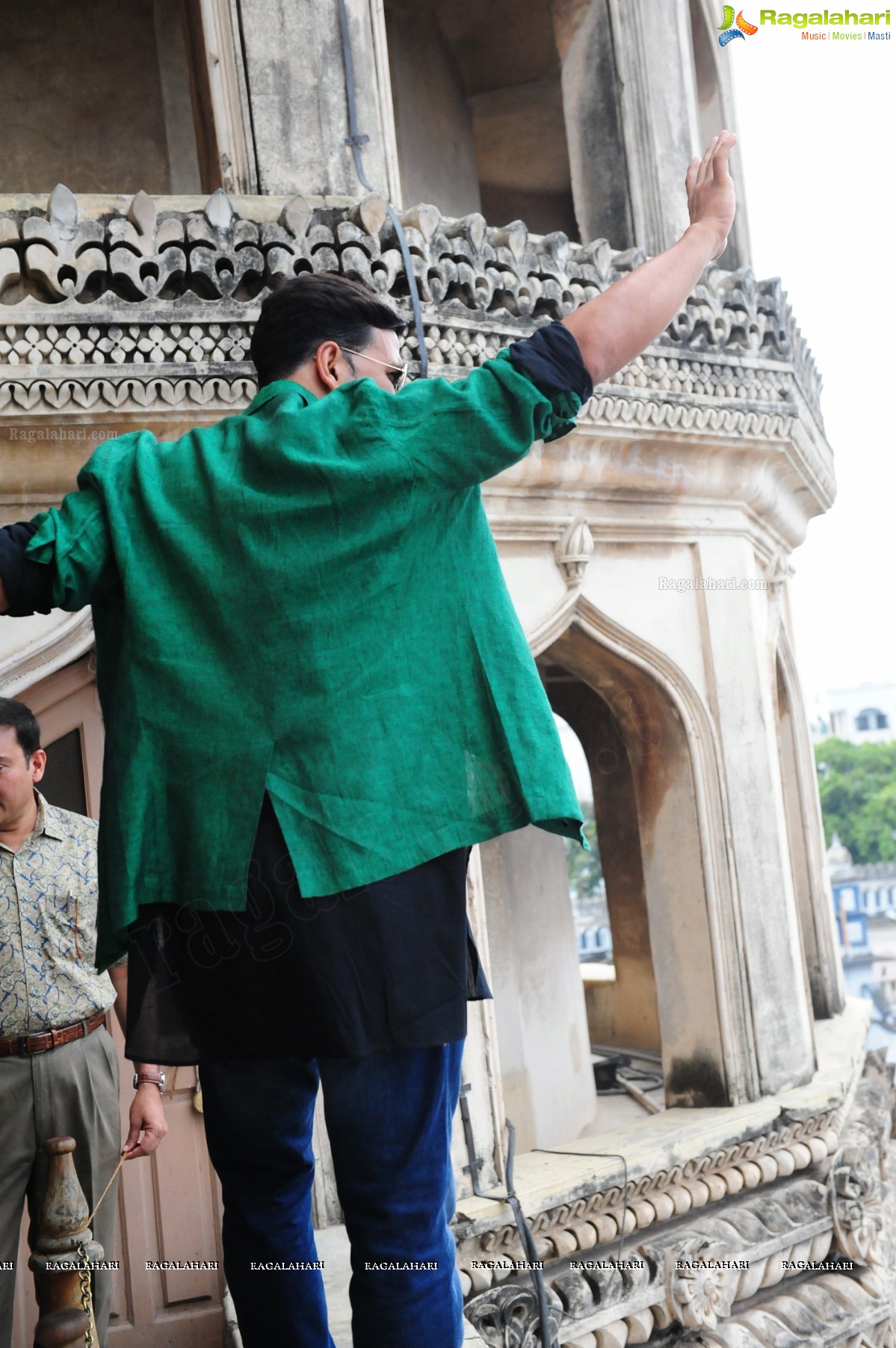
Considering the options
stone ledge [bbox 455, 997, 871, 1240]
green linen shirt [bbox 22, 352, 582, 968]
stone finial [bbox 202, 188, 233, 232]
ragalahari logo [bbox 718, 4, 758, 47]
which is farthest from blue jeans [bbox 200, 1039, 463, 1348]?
ragalahari logo [bbox 718, 4, 758, 47]

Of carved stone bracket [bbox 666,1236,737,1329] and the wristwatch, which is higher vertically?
the wristwatch

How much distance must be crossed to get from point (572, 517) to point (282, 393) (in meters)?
3.18

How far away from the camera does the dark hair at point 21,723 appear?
306 cm

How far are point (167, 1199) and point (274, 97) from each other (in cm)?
339

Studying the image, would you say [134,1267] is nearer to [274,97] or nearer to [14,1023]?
[14,1023]

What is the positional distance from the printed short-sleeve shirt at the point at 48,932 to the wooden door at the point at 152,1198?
80 centimetres

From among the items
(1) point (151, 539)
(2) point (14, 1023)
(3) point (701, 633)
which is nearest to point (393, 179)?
(3) point (701, 633)

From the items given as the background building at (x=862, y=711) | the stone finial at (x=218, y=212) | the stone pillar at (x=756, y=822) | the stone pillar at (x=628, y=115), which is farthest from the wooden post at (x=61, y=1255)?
the background building at (x=862, y=711)

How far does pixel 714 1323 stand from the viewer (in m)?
4.23

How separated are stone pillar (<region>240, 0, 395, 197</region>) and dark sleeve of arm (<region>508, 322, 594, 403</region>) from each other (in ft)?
9.65

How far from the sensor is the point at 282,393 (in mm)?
1510

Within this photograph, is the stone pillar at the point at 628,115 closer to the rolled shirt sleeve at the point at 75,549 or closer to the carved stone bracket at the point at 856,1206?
the carved stone bracket at the point at 856,1206

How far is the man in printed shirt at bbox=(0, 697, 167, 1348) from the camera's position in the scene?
2994 millimetres

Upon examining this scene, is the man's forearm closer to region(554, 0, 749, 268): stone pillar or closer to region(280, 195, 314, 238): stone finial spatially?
region(280, 195, 314, 238): stone finial
